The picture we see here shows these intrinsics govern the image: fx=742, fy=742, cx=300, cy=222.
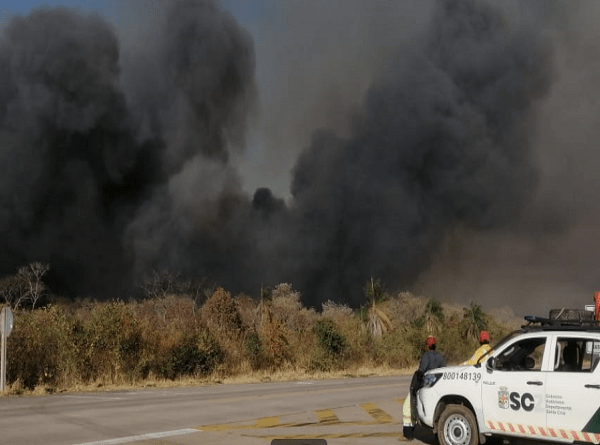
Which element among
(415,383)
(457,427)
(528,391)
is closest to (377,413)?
(415,383)

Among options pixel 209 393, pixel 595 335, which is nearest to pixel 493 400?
pixel 595 335

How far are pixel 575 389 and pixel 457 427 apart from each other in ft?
5.80

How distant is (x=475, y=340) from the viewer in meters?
47.3

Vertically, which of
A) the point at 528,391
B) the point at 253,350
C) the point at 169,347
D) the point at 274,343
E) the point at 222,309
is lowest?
the point at 528,391

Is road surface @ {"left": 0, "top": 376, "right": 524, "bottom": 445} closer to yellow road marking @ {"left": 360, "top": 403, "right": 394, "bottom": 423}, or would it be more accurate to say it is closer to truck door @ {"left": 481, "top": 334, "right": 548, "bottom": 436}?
yellow road marking @ {"left": 360, "top": 403, "right": 394, "bottom": 423}

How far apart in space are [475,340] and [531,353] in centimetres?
3835

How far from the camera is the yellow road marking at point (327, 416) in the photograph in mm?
13953

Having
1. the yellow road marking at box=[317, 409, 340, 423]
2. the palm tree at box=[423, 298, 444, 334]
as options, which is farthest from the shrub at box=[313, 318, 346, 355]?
the yellow road marking at box=[317, 409, 340, 423]

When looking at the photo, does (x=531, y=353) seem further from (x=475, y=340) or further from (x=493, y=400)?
(x=475, y=340)

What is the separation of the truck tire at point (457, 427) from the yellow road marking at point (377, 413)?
3762 mm

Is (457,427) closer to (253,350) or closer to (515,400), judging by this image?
(515,400)

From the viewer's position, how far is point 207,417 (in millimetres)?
14328

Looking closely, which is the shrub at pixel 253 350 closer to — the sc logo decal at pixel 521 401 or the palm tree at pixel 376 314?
the palm tree at pixel 376 314

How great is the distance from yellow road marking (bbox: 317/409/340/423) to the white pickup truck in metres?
3.56
